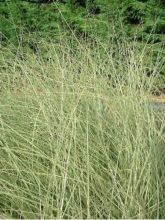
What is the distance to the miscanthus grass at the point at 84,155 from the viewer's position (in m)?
2.69

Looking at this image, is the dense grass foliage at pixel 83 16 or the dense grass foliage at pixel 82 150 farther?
the dense grass foliage at pixel 83 16

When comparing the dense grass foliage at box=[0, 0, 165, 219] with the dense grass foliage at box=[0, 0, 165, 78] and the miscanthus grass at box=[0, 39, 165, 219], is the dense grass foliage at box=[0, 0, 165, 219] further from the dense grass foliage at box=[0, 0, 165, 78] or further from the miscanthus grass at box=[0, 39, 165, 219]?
the dense grass foliage at box=[0, 0, 165, 78]

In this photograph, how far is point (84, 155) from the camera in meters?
2.87

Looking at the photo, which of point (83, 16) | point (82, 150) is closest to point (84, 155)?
point (82, 150)

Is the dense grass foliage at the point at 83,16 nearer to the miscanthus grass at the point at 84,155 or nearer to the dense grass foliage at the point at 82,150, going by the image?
the dense grass foliage at the point at 82,150

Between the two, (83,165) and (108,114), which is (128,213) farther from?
(108,114)

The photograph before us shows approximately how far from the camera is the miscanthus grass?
106 inches

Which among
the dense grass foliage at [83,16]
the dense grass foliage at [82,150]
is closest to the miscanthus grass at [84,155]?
the dense grass foliage at [82,150]

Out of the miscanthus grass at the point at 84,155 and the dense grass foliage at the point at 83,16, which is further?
the dense grass foliage at the point at 83,16

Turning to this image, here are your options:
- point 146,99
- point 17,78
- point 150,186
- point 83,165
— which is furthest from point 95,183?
point 17,78

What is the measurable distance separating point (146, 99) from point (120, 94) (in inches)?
7.7

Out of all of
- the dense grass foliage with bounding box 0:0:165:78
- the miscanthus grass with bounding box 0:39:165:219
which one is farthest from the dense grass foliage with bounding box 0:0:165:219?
the dense grass foliage with bounding box 0:0:165:78

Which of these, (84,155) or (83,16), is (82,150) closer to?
(84,155)

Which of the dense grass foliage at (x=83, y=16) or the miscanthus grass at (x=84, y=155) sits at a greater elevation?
the miscanthus grass at (x=84, y=155)
